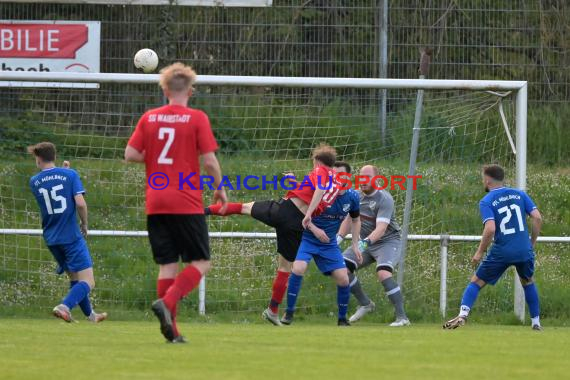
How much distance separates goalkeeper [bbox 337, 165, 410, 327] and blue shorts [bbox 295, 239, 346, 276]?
686mm

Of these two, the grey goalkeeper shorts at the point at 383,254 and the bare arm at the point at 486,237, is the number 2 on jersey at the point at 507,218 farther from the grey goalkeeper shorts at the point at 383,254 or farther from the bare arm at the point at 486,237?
the grey goalkeeper shorts at the point at 383,254

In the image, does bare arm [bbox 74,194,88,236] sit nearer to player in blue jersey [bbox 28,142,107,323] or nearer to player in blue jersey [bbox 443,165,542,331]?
player in blue jersey [bbox 28,142,107,323]

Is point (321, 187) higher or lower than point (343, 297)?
higher

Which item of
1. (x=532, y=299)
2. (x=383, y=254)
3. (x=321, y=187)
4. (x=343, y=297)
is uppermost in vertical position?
(x=321, y=187)

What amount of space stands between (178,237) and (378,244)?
16.0ft

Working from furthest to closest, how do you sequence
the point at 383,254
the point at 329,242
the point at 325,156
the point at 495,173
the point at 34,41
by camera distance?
the point at 34,41 < the point at 383,254 < the point at 329,242 < the point at 325,156 < the point at 495,173

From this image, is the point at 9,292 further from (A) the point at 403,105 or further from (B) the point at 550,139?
(B) the point at 550,139

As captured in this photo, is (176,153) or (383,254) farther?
(383,254)

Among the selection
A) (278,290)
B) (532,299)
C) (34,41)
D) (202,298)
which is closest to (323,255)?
(278,290)

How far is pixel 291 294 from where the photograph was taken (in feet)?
37.7

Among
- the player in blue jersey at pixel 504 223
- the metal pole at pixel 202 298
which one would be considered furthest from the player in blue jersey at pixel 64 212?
the player in blue jersey at pixel 504 223

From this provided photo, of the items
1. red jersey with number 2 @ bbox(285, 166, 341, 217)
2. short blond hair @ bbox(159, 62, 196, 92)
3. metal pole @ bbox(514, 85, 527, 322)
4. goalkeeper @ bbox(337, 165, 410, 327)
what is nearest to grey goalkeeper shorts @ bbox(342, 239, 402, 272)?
goalkeeper @ bbox(337, 165, 410, 327)

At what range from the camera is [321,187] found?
1077 cm

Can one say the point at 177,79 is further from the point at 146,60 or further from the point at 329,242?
the point at 146,60
